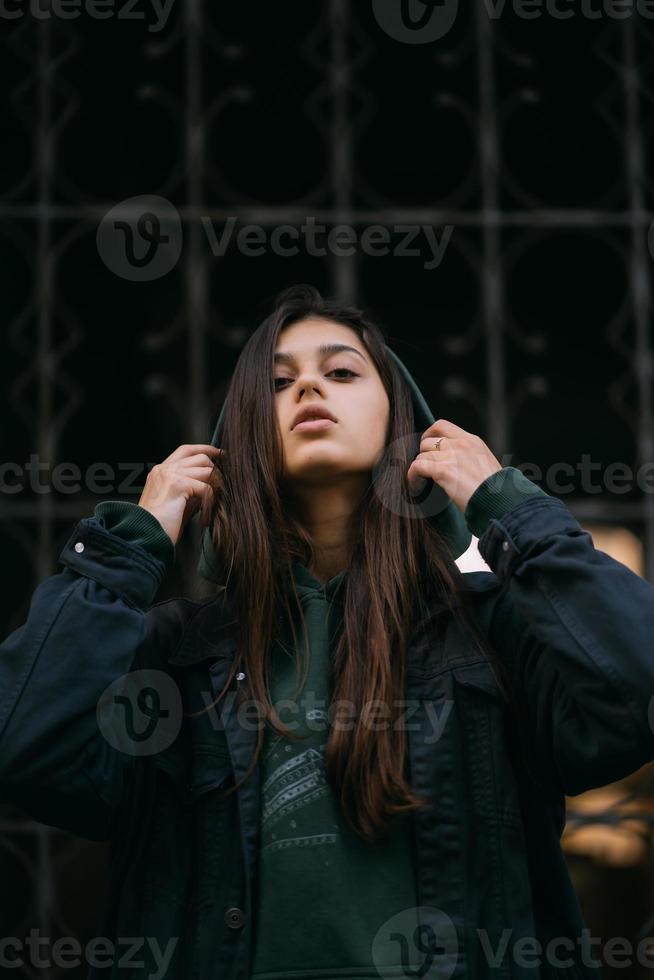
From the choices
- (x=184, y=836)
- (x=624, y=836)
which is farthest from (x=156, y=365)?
(x=184, y=836)

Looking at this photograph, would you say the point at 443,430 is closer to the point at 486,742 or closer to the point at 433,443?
the point at 433,443

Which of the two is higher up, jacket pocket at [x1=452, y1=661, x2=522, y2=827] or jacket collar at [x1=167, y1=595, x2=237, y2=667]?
jacket collar at [x1=167, y1=595, x2=237, y2=667]

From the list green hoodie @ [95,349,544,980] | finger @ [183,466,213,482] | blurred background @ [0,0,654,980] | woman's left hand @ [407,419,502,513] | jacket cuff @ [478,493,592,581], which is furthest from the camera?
blurred background @ [0,0,654,980]

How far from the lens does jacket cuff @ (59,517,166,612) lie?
184 cm

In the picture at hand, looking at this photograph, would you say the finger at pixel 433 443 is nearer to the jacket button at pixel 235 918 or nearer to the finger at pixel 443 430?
the finger at pixel 443 430

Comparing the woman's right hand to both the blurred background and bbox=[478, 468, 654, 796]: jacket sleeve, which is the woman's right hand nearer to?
bbox=[478, 468, 654, 796]: jacket sleeve

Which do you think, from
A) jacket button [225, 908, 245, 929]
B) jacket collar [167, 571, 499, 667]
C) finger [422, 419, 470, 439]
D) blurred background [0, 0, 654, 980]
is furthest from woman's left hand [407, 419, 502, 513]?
blurred background [0, 0, 654, 980]

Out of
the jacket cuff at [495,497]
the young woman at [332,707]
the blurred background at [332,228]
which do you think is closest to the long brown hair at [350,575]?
the young woman at [332,707]

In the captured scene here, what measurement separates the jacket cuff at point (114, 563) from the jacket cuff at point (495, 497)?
44cm

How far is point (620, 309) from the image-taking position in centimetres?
361

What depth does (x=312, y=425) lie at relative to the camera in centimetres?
196

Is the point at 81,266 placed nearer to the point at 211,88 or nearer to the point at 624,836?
the point at 211,88

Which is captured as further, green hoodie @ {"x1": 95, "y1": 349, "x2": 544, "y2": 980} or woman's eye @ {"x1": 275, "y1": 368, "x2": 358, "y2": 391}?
woman's eye @ {"x1": 275, "y1": 368, "x2": 358, "y2": 391}

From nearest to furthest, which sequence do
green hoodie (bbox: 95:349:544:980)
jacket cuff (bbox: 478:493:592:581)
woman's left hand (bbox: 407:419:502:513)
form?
green hoodie (bbox: 95:349:544:980)
jacket cuff (bbox: 478:493:592:581)
woman's left hand (bbox: 407:419:502:513)
